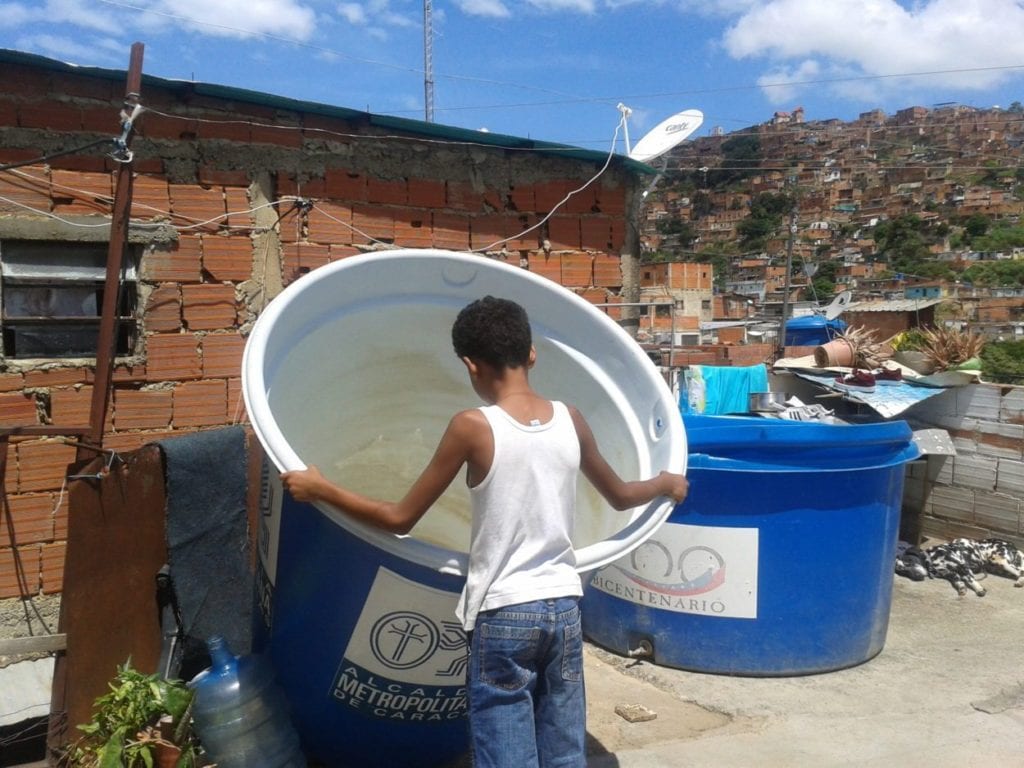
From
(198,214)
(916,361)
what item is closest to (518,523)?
(198,214)

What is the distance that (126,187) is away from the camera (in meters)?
2.99

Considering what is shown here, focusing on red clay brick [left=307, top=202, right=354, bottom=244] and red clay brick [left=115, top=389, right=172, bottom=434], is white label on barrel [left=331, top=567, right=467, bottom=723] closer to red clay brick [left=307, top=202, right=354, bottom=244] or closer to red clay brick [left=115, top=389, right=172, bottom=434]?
red clay brick [left=115, top=389, right=172, bottom=434]

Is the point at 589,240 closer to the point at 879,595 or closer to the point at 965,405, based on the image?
the point at 879,595

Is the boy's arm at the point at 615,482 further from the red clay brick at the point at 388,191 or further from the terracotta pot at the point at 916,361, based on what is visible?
the terracotta pot at the point at 916,361

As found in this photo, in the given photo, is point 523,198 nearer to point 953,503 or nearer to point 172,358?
point 172,358

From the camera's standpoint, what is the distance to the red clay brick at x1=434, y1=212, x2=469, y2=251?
4.37 meters

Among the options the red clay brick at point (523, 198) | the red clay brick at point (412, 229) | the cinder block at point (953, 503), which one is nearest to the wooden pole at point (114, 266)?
the red clay brick at point (412, 229)

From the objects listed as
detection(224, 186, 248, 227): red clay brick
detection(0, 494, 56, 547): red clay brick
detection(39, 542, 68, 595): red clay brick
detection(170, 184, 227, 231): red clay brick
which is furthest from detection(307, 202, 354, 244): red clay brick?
detection(39, 542, 68, 595): red clay brick

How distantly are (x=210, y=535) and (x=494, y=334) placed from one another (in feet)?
4.21

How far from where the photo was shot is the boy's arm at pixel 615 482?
2.23 metres

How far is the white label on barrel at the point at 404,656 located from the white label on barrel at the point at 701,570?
1551mm

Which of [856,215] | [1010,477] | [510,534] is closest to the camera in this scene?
[510,534]

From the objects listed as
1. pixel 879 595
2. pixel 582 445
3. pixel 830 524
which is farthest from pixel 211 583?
pixel 879 595

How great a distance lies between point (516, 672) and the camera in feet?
6.68
